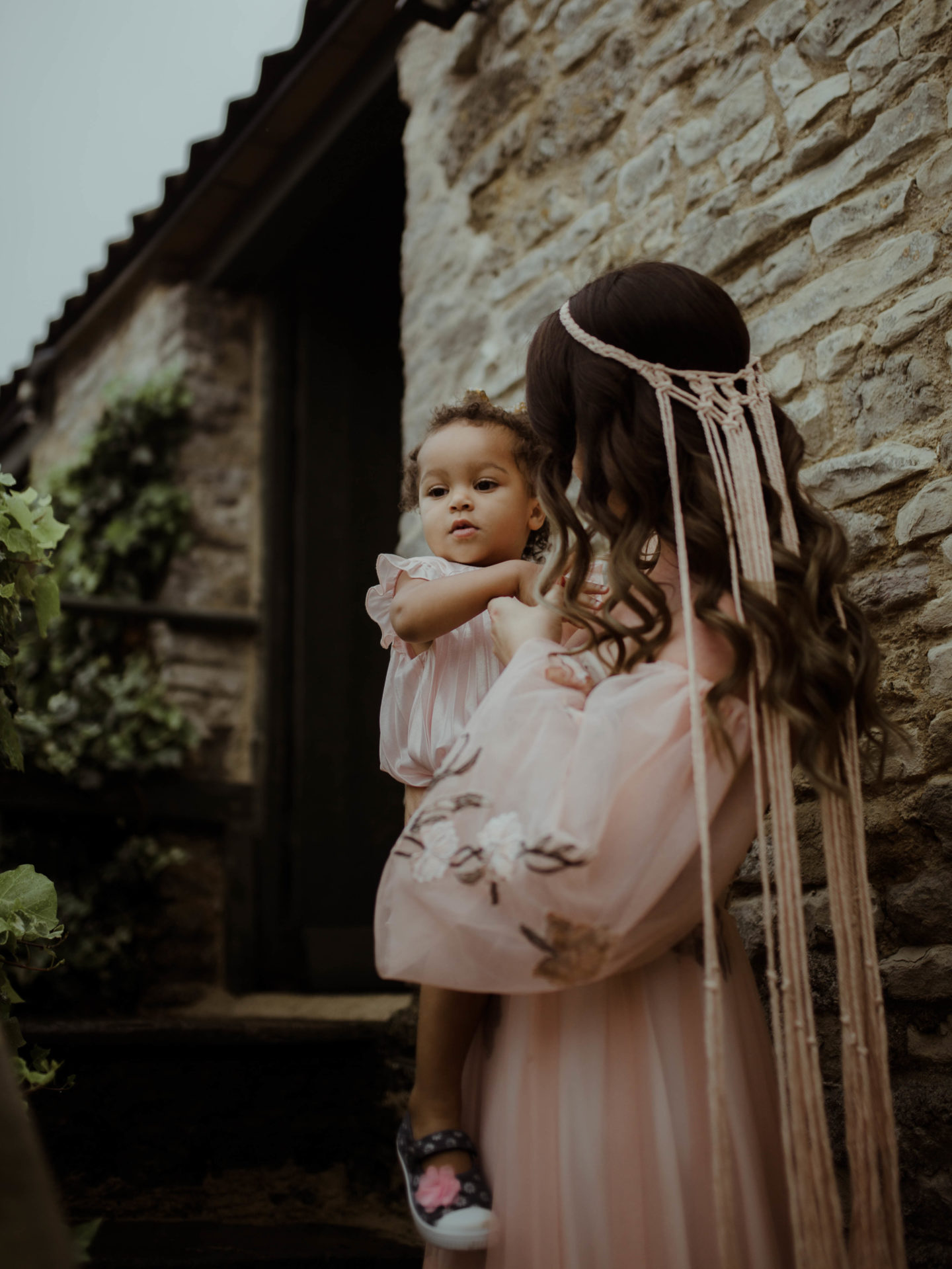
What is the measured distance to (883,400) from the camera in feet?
7.63

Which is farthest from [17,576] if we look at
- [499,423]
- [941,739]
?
[941,739]

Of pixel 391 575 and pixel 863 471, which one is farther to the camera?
pixel 863 471

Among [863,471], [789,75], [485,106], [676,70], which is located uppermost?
[485,106]

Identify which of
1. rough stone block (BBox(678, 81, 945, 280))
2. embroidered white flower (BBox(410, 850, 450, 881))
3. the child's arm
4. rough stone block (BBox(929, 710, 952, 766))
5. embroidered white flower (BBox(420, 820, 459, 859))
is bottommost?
embroidered white flower (BBox(410, 850, 450, 881))

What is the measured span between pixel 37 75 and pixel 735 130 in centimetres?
1081

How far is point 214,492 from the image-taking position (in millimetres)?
5508

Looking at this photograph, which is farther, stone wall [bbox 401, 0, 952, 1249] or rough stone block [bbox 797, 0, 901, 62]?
rough stone block [bbox 797, 0, 901, 62]

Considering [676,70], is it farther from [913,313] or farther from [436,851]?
[436,851]

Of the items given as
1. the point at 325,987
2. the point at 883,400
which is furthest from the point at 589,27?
the point at 325,987

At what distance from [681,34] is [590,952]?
2.75 metres

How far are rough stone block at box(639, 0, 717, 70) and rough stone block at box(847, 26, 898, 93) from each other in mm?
599

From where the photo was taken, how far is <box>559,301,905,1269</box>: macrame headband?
133 centimetres

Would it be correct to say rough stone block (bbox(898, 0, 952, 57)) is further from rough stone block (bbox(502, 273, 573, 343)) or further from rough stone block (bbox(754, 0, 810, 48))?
rough stone block (bbox(502, 273, 573, 343))

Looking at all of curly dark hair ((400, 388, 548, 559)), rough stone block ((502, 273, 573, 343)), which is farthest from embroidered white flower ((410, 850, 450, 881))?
rough stone block ((502, 273, 573, 343))
